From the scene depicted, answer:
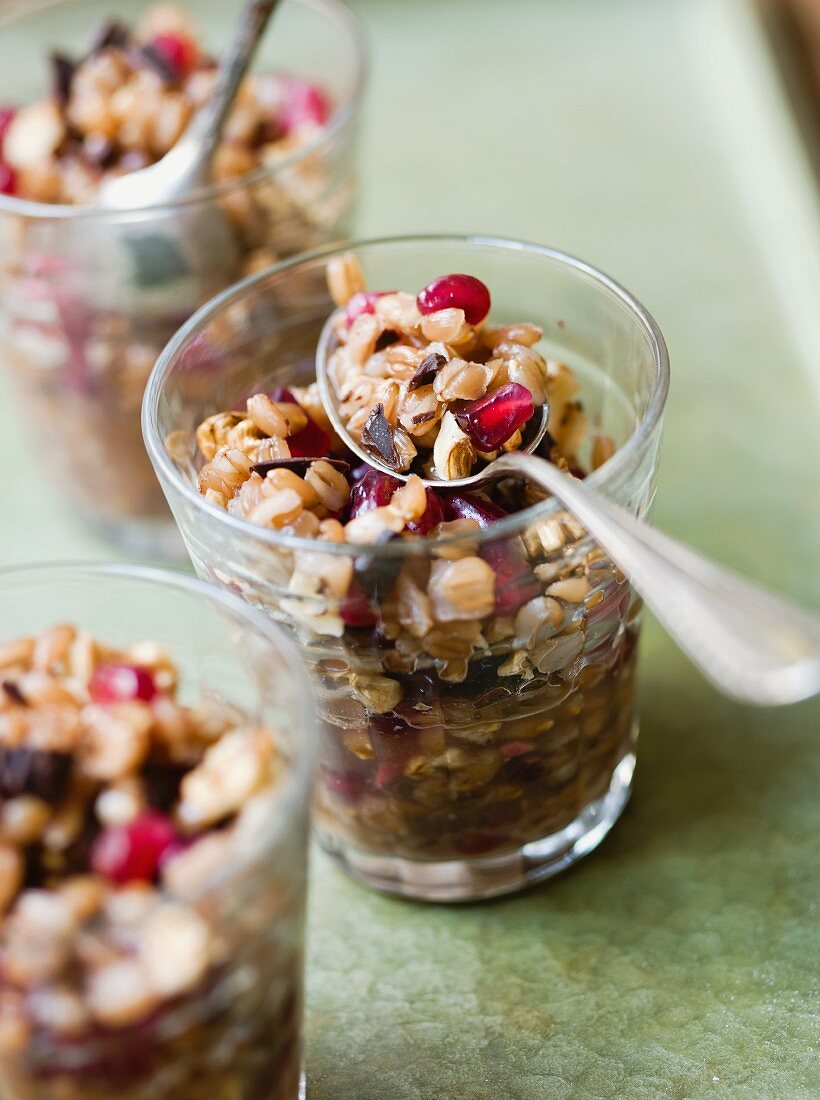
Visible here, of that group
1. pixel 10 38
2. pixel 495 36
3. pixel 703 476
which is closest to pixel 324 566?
pixel 703 476

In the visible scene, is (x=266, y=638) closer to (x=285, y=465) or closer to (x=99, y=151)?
(x=285, y=465)

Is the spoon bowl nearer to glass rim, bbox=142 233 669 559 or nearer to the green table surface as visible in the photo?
glass rim, bbox=142 233 669 559

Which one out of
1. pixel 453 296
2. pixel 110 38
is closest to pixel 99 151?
pixel 110 38

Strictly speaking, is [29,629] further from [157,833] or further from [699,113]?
[699,113]

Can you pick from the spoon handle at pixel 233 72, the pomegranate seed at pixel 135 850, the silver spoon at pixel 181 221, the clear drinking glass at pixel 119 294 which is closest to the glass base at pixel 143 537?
the clear drinking glass at pixel 119 294

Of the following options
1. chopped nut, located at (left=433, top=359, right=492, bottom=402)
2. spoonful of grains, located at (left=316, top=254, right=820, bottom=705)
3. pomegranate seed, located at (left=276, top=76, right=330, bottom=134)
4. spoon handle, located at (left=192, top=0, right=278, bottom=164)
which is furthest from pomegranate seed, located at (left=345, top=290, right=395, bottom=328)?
pomegranate seed, located at (left=276, top=76, right=330, bottom=134)

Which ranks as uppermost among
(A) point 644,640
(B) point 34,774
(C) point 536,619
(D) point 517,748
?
(B) point 34,774

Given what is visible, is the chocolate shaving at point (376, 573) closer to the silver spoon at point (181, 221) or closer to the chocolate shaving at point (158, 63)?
the silver spoon at point (181, 221)
